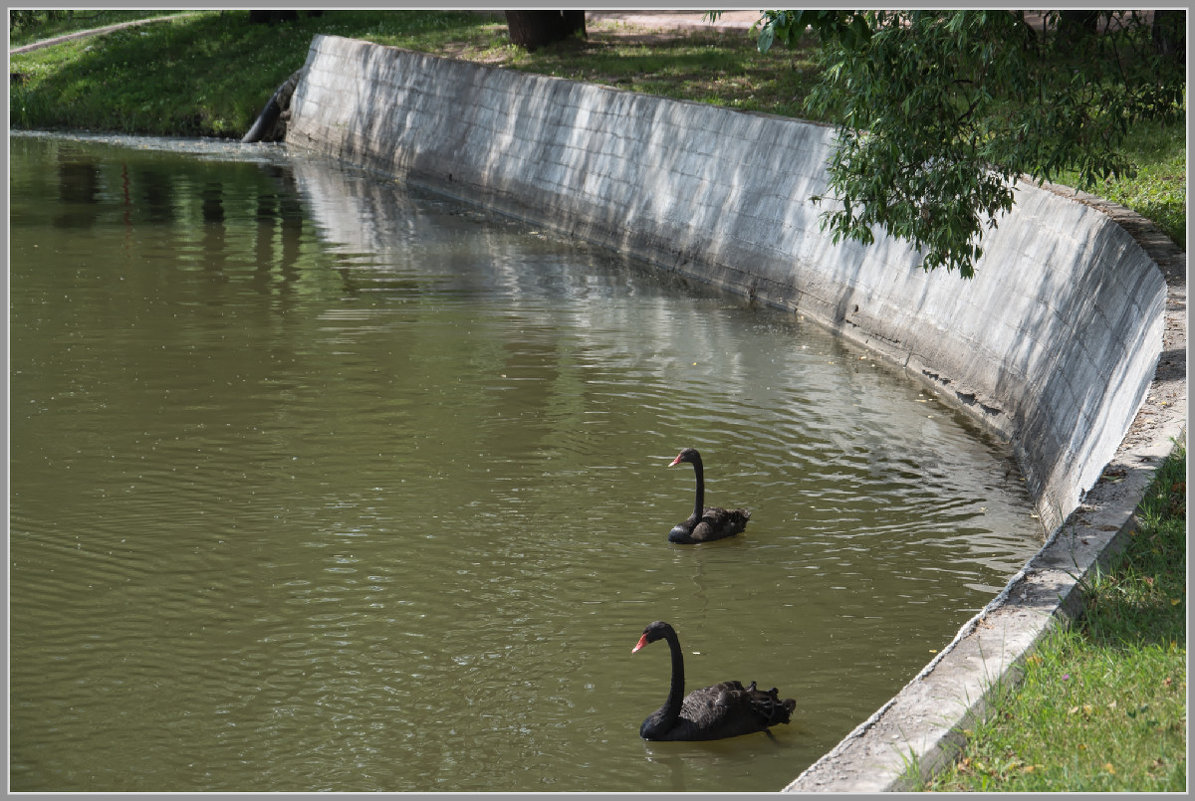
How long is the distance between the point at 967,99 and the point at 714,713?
676cm

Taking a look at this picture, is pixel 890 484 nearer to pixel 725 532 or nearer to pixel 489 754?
pixel 725 532

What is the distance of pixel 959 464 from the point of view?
533 inches

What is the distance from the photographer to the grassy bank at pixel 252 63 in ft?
94.7

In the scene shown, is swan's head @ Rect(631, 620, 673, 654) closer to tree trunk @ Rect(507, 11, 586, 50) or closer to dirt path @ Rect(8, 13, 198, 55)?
tree trunk @ Rect(507, 11, 586, 50)

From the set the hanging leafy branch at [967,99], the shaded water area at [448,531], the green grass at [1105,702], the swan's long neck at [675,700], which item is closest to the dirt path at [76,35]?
the shaded water area at [448,531]

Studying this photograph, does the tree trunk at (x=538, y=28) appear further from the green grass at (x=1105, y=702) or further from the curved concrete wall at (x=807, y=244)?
the green grass at (x=1105, y=702)

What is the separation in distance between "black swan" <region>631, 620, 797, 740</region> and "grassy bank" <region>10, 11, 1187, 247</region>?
63.3 feet

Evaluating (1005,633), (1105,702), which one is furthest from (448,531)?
(1105,702)

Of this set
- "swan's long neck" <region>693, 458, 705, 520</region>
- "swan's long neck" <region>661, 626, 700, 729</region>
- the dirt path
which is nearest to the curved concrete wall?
"swan's long neck" <region>661, 626, 700, 729</region>

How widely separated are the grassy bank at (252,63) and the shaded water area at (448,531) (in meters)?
8.90

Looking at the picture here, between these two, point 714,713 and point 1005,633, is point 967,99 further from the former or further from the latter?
point 714,713

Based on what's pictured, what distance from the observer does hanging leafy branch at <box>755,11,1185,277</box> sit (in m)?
12.1

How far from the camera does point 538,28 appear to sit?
32875mm

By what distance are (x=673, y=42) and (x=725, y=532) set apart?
75.1ft
